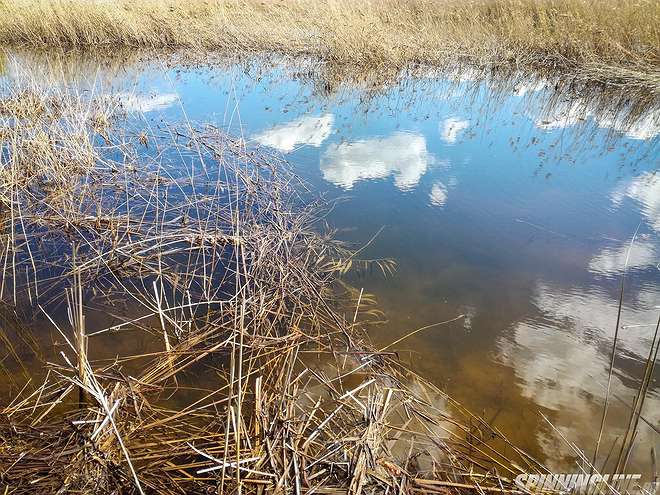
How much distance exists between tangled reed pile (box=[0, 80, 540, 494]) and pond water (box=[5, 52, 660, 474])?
1.05 ft

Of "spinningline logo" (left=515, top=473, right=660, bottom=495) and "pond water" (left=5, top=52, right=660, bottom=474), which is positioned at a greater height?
"spinningline logo" (left=515, top=473, right=660, bottom=495)

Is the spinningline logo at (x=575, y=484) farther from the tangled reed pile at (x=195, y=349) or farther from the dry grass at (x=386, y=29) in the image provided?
the dry grass at (x=386, y=29)

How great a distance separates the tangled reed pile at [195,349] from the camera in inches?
60.2

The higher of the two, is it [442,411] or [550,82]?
[550,82]

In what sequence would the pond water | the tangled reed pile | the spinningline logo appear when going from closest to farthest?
the tangled reed pile < the spinningline logo < the pond water

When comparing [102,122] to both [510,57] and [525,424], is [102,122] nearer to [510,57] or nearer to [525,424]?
[525,424]

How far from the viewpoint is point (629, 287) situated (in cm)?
311

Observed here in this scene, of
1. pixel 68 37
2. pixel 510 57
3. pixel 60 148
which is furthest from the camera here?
pixel 68 37

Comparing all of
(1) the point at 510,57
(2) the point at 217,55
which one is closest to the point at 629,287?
(1) the point at 510,57

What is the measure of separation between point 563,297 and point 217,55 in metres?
9.24

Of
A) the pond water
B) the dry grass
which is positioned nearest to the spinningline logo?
the pond water

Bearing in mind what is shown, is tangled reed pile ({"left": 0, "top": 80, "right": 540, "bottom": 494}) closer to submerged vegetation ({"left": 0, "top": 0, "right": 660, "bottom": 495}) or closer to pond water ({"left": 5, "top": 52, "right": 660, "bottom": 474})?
submerged vegetation ({"left": 0, "top": 0, "right": 660, "bottom": 495})

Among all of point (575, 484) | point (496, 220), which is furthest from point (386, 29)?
point (575, 484)

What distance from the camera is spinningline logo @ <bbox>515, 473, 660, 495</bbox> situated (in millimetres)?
1658
